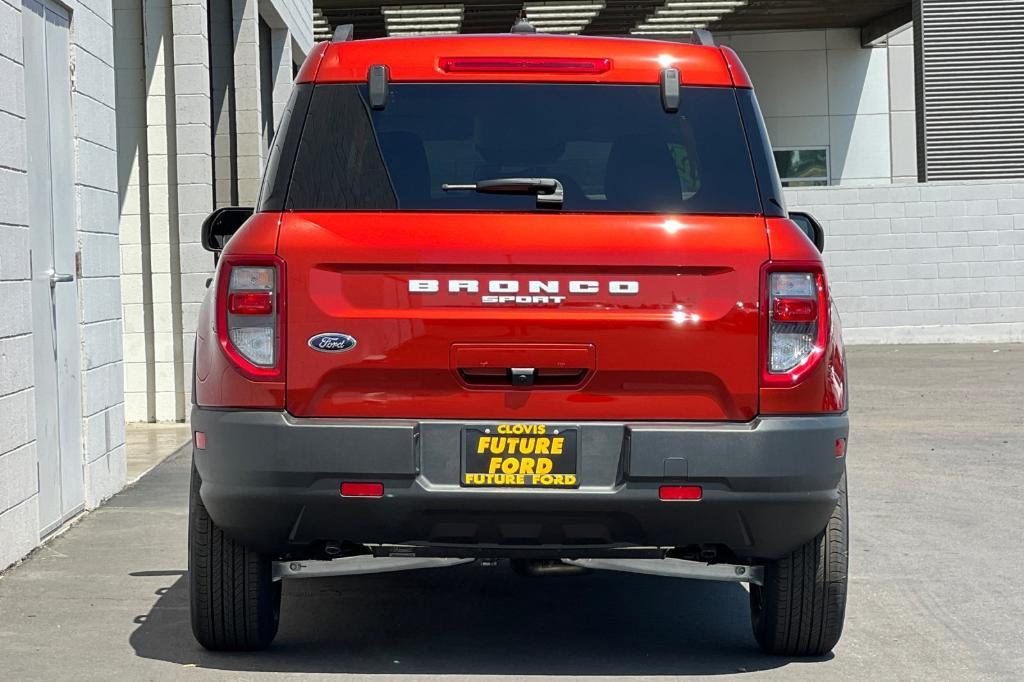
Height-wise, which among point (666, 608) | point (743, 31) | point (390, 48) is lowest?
point (666, 608)

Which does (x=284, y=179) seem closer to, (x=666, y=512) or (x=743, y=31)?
(x=666, y=512)

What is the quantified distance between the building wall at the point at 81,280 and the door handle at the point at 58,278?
0.65ft

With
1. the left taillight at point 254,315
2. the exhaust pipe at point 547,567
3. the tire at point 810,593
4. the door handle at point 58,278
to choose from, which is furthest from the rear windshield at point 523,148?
the door handle at point 58,278

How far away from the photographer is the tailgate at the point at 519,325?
466 cm

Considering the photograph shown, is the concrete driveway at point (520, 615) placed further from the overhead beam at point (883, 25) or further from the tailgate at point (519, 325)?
the overhead beam at point (883, 25)

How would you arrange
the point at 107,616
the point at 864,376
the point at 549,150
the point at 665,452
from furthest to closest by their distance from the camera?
1. the point at 864,376
2. the point at 107,616
3. the point at 549,150
4. the point at 665,452

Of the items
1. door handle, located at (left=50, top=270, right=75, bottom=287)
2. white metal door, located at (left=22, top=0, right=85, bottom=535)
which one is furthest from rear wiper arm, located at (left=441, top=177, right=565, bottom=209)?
door handle, located at (left=50, top=270, right=75, bottom=287)

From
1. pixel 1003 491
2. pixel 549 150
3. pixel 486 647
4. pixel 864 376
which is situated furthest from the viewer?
pixel 864 376

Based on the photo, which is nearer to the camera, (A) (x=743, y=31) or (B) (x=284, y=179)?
(B) (x=284, y=179)

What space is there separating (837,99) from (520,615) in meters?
25.5

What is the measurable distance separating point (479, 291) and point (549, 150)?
1.84 ft

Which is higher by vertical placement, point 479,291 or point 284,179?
point 284,179

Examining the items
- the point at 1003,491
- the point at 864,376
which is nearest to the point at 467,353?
the point at 1003,491

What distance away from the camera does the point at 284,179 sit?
16.0 ft
